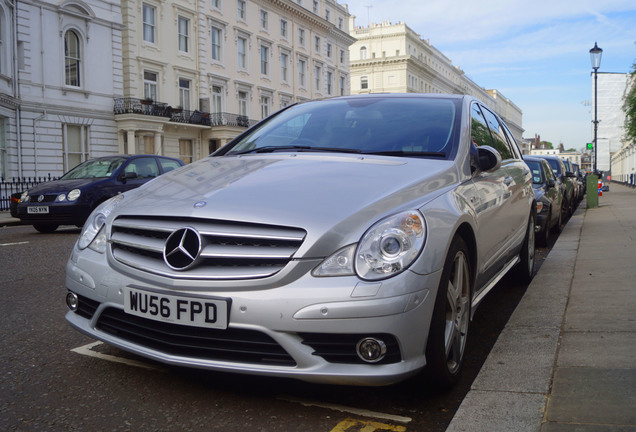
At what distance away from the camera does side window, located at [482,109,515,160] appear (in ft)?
16.7

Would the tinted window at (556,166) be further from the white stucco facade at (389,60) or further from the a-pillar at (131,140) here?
the white stucco facade at (389,60)

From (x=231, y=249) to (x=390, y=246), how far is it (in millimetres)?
672

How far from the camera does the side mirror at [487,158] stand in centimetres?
392

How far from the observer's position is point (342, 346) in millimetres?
2551

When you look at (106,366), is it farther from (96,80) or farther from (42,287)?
(96,80)

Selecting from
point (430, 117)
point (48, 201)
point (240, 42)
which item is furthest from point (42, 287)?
point (240, 42)

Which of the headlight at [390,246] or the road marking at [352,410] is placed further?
the road marking at [352,410]

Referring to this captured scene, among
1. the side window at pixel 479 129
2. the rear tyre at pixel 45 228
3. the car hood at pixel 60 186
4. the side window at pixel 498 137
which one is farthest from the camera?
the rear tyre at pixel 45 228

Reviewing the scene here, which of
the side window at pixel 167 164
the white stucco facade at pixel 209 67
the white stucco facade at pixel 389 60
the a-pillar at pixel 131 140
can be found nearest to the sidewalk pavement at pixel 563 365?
the side window at pixel 167 164

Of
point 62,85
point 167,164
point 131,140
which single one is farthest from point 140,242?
point 131,140

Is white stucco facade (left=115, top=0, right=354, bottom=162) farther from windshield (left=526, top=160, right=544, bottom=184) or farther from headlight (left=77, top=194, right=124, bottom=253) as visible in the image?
headlight (left=77, top=194, right=124, bottom=253)

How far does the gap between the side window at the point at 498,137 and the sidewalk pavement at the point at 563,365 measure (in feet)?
3.89

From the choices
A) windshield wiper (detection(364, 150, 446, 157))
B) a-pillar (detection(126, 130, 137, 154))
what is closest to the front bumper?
windshield wiper (detection(364, 150, 446, 157))

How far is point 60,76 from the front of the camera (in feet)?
88.6
